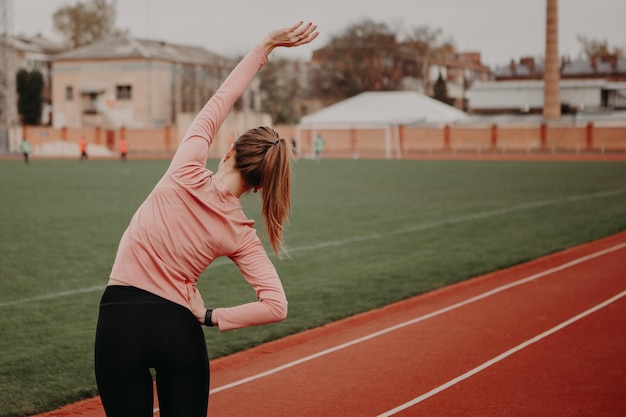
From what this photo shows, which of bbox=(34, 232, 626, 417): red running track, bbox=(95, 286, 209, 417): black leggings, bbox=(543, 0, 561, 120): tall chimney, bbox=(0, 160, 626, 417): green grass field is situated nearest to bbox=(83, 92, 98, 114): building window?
bbox=(543, 0, 561, 120): tall chimney

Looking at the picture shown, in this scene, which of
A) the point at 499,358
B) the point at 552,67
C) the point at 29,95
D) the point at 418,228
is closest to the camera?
the point at 499,358

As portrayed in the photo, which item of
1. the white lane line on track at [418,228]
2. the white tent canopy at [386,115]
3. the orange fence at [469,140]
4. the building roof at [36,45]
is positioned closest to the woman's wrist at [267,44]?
the white lane line on track at [418,228]

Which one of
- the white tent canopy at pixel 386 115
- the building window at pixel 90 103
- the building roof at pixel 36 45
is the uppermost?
the building roof at pixel 36 45

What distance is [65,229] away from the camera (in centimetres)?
1745

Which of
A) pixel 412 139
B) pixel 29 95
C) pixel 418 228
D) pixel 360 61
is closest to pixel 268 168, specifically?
pixel 418 228

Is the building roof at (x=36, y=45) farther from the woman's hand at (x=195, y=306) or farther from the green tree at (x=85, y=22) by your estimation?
the woman's hand at (x=195, y=306)

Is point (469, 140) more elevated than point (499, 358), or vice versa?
point (469, 140)

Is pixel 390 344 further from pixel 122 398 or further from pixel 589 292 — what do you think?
pixel 122 398

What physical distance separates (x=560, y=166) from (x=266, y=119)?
3463 centimetres

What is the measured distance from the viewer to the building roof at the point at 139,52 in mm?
77562

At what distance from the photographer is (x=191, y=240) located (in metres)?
3.17

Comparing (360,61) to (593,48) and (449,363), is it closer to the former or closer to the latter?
(593,48)

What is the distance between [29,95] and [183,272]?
87.2 meters

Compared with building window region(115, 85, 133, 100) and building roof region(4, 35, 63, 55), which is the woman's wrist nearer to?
building window region(115, 85, 133, 100)
